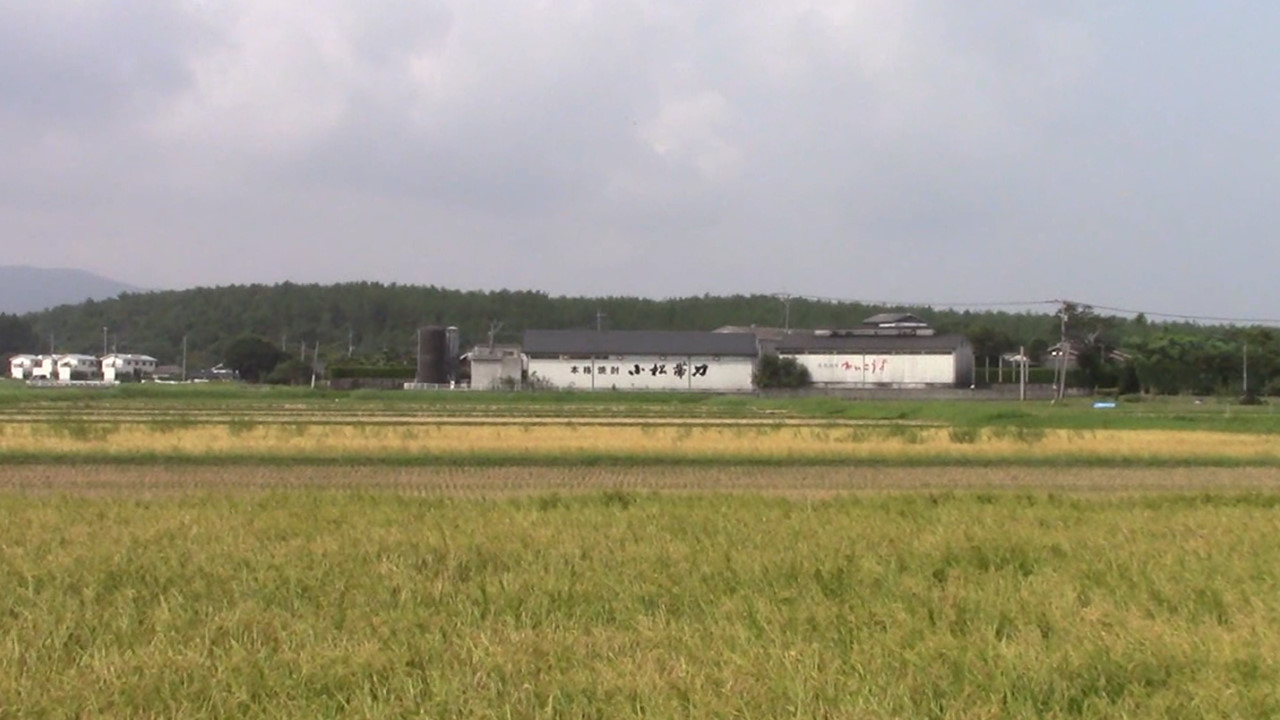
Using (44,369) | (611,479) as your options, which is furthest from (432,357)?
(611,479)

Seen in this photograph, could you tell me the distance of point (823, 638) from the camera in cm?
663

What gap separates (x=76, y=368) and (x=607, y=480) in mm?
89410

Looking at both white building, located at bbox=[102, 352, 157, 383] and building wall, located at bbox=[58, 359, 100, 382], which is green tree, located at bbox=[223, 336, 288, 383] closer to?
white building, located at bbox=[102, 352, 157, 383]

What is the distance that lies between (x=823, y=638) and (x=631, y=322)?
132 m

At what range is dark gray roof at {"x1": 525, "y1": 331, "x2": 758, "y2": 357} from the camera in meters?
72.6

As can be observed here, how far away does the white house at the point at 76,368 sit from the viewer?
313 feet

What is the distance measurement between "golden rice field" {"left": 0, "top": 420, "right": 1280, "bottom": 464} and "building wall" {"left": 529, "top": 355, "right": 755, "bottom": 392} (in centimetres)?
3901

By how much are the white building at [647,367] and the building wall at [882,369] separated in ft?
12.9

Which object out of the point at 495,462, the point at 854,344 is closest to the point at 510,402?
the point at 854,344

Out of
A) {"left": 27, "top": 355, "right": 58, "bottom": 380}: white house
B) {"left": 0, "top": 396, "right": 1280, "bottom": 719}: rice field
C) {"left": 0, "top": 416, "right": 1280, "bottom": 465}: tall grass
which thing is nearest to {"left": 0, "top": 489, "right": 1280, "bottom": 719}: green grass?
{"left": 0, "top": 396, "right": 1280, "bottom": 719}: rice field

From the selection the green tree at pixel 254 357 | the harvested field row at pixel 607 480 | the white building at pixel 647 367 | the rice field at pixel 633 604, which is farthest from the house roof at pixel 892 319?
the rice field at pixel 633 604

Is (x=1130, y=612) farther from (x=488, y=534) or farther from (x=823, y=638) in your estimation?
(x=488, y=534)

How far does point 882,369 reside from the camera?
233ft

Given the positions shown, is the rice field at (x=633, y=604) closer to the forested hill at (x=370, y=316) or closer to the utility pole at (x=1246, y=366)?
the utility pole at (x=1246, y=366)
